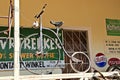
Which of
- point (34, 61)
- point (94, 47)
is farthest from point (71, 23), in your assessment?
point (34, 61)

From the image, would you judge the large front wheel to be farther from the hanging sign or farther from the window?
the hanging sign

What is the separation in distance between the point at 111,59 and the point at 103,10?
1.12 meters

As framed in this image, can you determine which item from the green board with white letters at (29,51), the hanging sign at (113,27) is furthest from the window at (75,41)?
the hanging sign at (113,27)

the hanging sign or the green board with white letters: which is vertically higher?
the hanging sign

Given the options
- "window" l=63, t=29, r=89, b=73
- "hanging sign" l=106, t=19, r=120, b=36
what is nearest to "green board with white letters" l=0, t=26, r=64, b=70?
"window" l=63, t=29, r=89, b=73

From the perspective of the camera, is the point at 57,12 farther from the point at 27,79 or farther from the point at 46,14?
the point at 27,79

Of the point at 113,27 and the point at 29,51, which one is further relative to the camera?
the point at 113,27

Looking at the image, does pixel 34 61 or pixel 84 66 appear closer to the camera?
pixel 34 61

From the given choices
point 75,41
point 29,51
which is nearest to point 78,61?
point 29,51

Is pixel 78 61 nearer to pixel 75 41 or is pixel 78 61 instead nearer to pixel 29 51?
pixel 29 51

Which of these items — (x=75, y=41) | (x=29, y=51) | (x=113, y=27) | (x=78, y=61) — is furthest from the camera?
(x=113, y=27)

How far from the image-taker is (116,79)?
308 cm

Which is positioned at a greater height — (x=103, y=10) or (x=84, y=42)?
(x=103, y=10)

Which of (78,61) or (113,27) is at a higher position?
(113,27)
